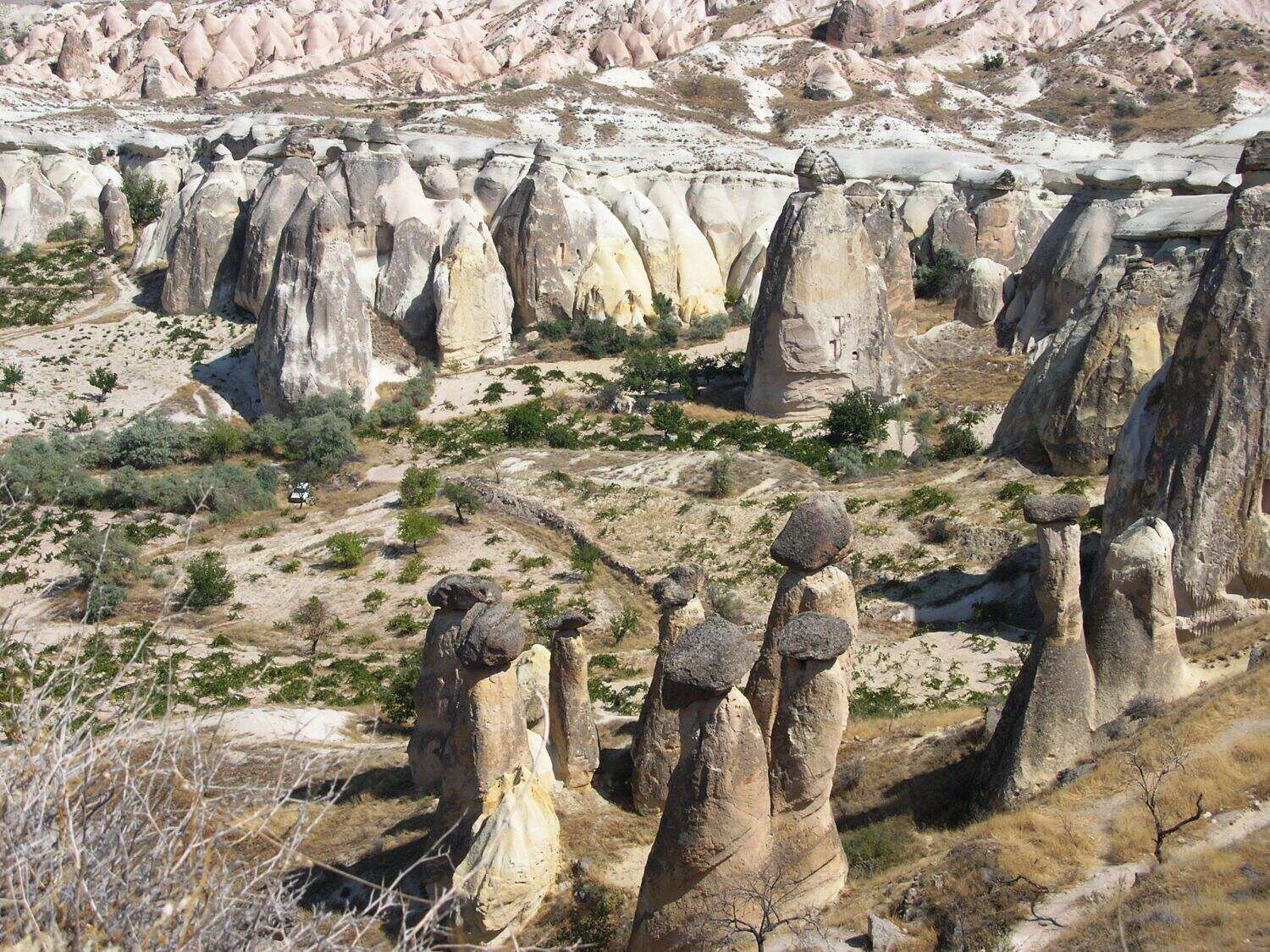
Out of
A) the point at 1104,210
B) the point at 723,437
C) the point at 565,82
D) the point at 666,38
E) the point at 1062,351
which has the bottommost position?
the point at 723,437

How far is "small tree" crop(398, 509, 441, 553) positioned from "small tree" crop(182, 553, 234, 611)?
2381 millimetres

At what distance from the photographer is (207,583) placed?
14.7 metres

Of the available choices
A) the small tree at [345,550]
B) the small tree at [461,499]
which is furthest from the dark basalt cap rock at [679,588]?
the small tree at [461,499]

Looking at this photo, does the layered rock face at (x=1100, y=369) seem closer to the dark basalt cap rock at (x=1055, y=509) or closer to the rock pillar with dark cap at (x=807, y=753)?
the dark basalt cap rock at (x=1055, y=509)

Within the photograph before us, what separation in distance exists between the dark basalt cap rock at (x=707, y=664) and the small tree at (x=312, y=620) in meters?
9.29

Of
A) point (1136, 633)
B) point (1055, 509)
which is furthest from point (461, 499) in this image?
point (1055, 509)

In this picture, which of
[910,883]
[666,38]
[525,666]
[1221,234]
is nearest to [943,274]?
[1221,234]

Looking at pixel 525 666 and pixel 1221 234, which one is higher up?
pixel 1221 234

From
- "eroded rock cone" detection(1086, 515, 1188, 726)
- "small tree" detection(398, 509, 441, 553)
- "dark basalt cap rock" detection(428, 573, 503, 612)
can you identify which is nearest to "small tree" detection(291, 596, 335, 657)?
"small tree" detection(398, 509, 441, 553)

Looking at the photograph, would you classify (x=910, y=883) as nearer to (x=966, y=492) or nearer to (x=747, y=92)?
(x=966, y=492)

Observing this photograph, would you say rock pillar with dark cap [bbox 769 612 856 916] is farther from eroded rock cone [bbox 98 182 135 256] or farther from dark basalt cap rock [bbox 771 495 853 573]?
eroded rock cone [bbox 98 182 135 256]

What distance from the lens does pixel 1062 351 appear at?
1559 cm

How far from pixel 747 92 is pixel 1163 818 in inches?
2104

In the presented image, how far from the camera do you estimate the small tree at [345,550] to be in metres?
15.8
